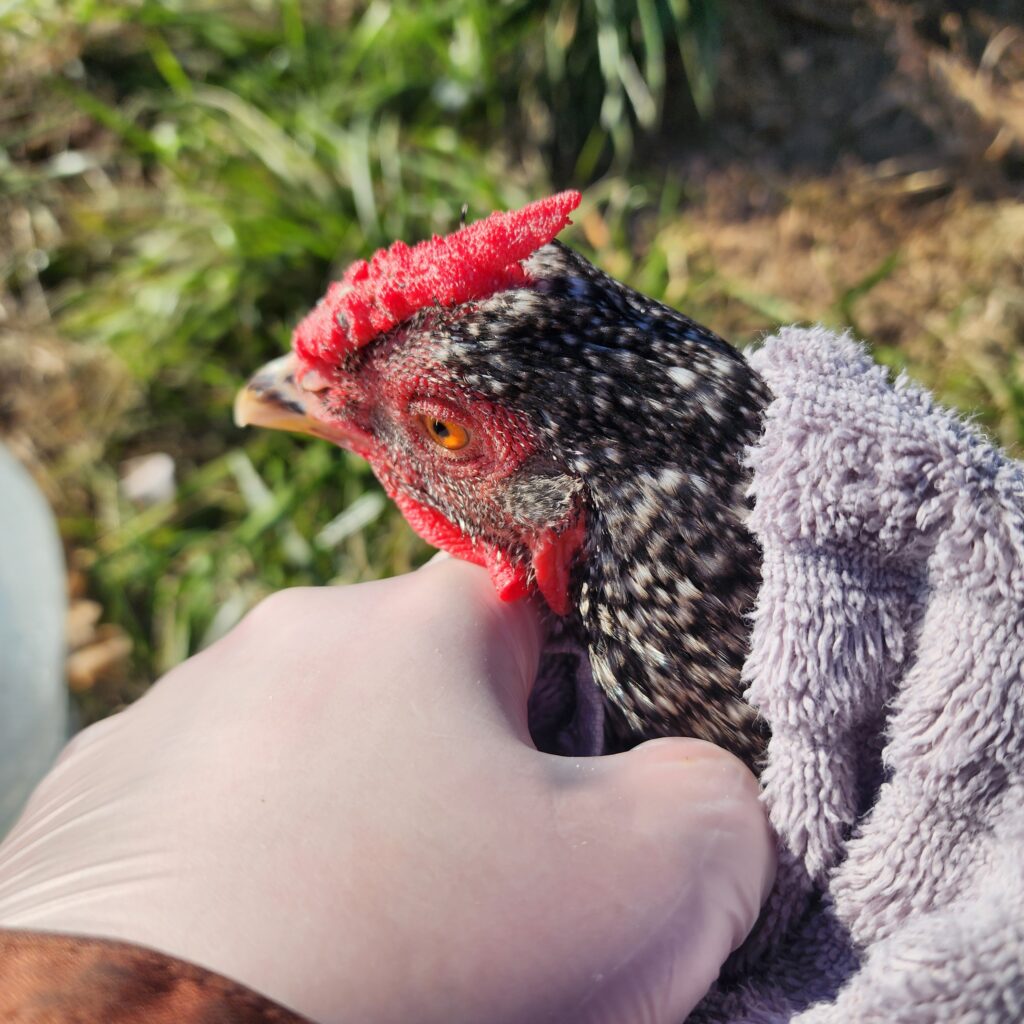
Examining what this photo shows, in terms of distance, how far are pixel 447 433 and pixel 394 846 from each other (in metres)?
0.46

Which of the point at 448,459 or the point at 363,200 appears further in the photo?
the point at 363,200

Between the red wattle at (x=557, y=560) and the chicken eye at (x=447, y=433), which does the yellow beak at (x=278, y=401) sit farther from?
the red wattle at (x=557, y=560)

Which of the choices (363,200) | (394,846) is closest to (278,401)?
(394,846)

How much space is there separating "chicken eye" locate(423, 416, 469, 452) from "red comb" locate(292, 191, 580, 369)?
0.11 m

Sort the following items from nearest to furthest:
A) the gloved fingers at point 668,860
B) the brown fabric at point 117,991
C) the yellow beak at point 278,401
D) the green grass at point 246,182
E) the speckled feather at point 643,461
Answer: the brown fabric at point 117,991 < the gloved fingers at point 668,860 < the speckled feather at point 643,461 < the yellow beak at point 278,401 < the green grass at point 246,182

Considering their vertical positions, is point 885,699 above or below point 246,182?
above

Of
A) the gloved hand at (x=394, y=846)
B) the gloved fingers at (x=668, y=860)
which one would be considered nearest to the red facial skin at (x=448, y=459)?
the gloved hand at (x=394, y=846)

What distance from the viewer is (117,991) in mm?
721

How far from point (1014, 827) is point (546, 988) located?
42cm

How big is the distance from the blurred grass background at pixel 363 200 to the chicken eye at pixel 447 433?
122cm

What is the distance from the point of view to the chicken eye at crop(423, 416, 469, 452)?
1.10 meters

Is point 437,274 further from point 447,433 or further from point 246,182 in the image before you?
point 246,182

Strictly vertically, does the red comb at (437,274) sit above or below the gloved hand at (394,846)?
above

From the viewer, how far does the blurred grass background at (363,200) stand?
245 cm
